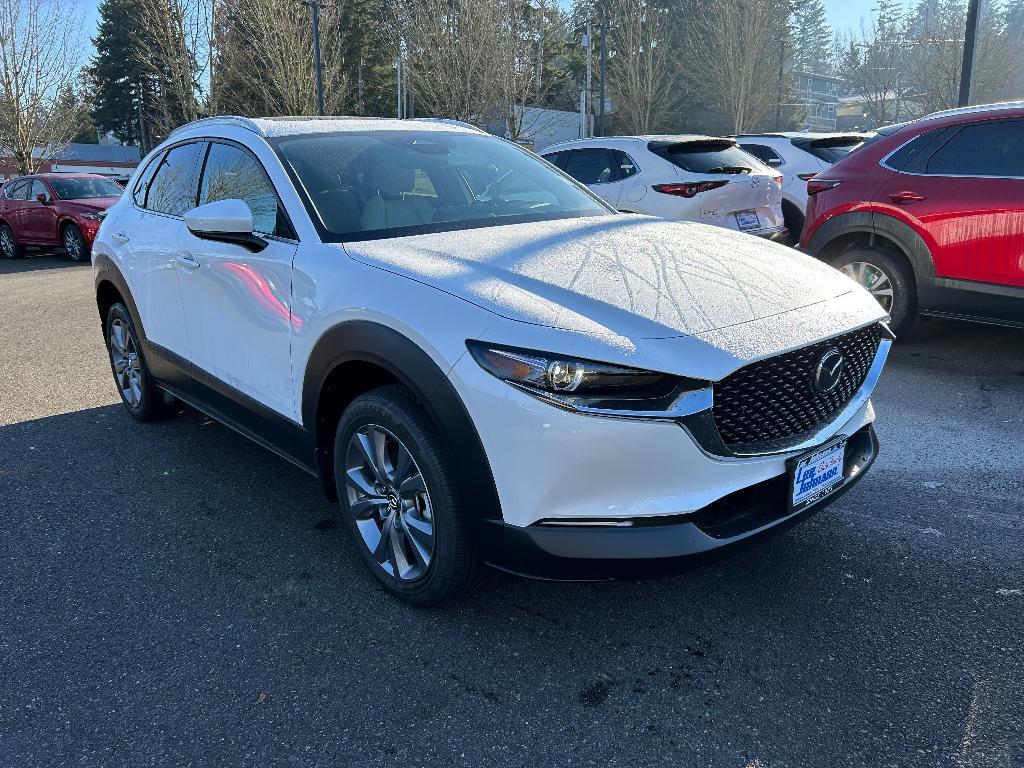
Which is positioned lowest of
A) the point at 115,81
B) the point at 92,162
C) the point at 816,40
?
the point at 92,162

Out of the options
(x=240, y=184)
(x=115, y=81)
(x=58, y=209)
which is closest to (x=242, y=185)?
(x=240, y=184)

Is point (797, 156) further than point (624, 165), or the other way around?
point (797, 156)

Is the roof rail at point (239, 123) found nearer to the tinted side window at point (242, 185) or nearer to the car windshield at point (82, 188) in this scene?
the tinted side window at point (242, 185)

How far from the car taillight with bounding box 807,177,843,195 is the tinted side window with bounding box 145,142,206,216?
4532 millimetres

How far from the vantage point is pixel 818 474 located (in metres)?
2.65

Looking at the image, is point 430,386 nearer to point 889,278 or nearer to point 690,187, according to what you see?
point 889,278

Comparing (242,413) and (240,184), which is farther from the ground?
(240,184)

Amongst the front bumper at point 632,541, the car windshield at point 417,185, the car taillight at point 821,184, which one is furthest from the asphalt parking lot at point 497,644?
the car taillight at point 821,184

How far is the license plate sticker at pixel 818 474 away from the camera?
255cm

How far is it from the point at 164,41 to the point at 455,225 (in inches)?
1104

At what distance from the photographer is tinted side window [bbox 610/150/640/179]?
28.1 ft

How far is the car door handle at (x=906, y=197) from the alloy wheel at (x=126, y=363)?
Answer: 519cm

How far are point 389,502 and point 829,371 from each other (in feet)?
5.10

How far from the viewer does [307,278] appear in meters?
3.03
